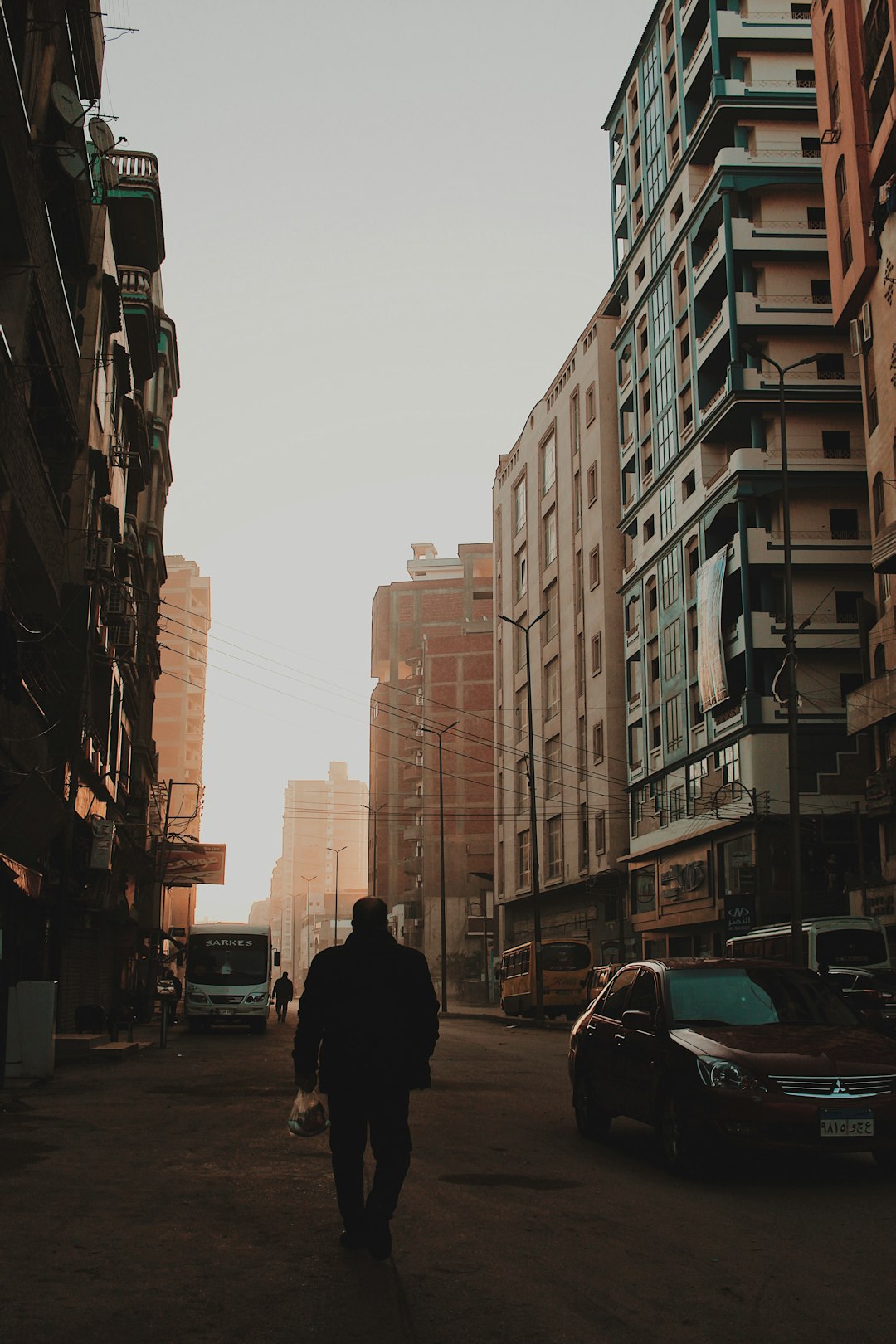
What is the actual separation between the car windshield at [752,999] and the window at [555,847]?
5237 centimetres

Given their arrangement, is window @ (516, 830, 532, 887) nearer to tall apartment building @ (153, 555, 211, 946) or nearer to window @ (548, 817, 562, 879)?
window @ (548, 817, 562, 879)

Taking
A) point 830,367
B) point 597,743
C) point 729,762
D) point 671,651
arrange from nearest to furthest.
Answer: point 729,762 < point 830,367 < point 671,651 < point 597,743

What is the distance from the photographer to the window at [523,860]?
6775 cm

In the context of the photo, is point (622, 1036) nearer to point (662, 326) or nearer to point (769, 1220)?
point (769, 1220)

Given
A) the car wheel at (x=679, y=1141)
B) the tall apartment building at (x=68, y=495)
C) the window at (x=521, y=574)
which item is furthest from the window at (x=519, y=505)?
the car wheel at (x=679, y=1141)

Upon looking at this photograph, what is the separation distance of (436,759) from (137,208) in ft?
220

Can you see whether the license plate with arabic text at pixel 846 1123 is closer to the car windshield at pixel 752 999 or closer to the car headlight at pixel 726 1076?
the car headlight at pixel 726 1076

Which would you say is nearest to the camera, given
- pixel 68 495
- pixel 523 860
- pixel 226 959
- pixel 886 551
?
pixel 68 495

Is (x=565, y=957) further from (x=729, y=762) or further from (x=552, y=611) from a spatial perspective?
(x=552, y=611)

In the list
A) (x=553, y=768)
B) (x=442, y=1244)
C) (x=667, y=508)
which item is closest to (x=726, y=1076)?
(x=442, y=1244)

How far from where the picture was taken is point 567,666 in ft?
→ 209

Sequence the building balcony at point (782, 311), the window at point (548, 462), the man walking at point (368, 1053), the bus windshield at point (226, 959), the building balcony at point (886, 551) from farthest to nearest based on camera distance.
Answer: the window at point (548, 462), the building balcony at point (782, 311), the bus windshield at point (226, 959), the building balcony at point (886, 551), the man walking at point (368, 1053)

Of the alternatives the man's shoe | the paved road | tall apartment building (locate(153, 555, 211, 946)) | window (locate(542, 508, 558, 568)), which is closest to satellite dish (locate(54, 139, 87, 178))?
the paved road

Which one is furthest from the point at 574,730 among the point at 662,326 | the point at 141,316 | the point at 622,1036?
the point at 622,1036
